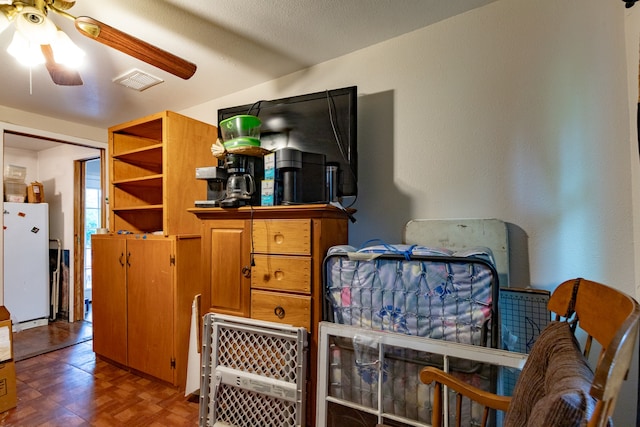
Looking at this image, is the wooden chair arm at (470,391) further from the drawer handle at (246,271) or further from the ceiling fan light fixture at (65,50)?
the ceiling fan light fixture at (65,50)

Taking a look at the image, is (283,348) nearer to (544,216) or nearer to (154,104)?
(544,216)

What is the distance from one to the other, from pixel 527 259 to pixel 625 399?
26.4 inches

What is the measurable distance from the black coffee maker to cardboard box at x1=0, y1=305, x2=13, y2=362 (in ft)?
5.97

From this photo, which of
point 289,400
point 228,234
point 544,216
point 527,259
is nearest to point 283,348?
point 289,400

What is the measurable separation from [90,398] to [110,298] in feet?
2.60

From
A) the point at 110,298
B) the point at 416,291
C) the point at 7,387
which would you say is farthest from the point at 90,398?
the point at 416,291

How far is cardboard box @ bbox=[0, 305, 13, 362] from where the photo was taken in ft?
6.32

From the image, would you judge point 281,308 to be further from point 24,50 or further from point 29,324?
point 29,324

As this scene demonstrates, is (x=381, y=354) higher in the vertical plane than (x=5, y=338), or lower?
higher

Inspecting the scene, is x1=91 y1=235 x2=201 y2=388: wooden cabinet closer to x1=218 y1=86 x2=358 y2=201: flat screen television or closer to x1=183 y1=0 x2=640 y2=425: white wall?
x1=218 y1=86 x2=358 y2=201: flat screen television

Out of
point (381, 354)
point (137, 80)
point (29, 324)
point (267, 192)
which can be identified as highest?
point (137, 80)

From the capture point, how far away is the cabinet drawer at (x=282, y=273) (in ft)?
4.93

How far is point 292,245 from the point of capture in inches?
60.5

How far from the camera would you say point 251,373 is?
1.57 metres
